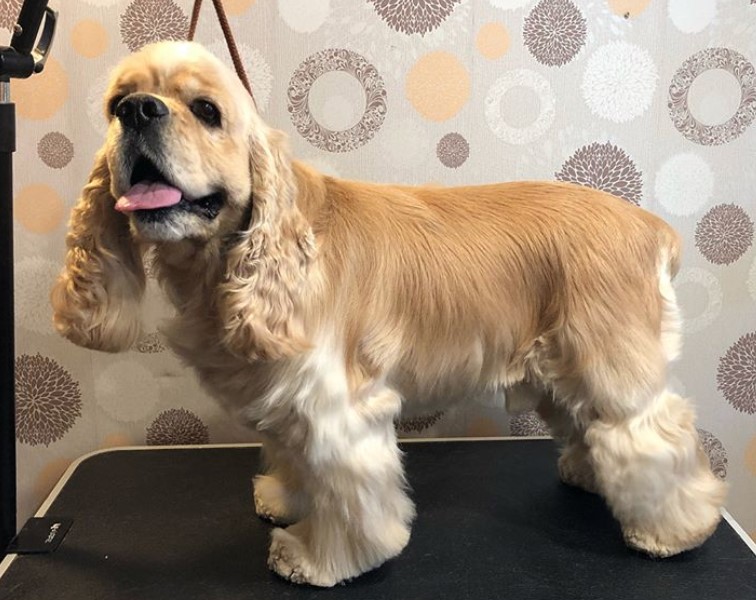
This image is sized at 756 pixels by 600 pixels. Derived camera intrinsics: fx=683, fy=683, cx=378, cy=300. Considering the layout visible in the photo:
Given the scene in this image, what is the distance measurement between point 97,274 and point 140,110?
274 mm

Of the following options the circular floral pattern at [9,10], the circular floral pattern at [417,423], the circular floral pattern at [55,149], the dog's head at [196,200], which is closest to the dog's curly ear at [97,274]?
the dog's head at [196,200]

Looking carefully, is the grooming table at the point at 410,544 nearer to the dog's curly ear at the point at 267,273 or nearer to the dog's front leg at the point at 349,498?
the dog's front leg at the point at 349,498

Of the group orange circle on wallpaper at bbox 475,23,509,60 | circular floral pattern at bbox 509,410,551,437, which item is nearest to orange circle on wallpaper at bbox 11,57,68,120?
orange circle on wallpaper at bbox 475,23,509,60

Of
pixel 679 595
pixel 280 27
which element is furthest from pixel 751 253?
pixel 280 27

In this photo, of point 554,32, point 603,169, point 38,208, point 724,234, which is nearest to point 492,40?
point 554,32

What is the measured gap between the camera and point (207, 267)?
3.19ft

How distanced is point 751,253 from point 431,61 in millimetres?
817

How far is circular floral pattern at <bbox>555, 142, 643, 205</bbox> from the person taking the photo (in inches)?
56.7

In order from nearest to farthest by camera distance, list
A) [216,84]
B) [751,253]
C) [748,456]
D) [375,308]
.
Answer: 1. [216,84]
2. [375,308]
3. [751,253]
4. [748,456]

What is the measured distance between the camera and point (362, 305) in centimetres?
102

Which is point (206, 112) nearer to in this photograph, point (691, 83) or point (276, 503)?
point (276, 503)

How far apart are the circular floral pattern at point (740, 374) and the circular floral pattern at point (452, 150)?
752 millimetres

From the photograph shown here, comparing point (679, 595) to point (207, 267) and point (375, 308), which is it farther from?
point (207, 267)

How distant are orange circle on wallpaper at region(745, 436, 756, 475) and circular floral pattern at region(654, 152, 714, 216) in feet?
1.91
